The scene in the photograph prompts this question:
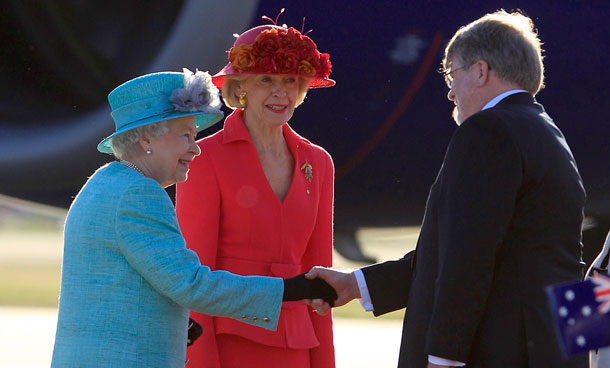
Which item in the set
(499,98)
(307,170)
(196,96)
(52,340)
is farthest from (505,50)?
(52,340)

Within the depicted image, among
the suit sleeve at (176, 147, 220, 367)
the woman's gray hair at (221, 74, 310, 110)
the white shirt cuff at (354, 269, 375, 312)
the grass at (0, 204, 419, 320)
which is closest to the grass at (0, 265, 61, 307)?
the grass at (0, 204, 419, 320)

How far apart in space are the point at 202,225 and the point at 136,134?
0.45 m

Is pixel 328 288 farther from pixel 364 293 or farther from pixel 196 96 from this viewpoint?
pixel 196 96

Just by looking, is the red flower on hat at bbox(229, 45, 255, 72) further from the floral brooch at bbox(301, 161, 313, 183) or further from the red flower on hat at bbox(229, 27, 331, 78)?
the floral brooch at bbox(301, 161, 313, 183)

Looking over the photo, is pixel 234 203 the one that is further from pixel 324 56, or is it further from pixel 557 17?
pixel 557 17

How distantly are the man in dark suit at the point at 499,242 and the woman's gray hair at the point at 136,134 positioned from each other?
0.56 metres

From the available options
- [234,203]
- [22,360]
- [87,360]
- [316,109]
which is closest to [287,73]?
[234,203]

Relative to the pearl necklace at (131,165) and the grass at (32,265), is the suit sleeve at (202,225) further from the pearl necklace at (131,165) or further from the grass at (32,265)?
the grass at (32,265)

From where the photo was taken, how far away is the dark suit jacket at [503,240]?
1716 millimetres

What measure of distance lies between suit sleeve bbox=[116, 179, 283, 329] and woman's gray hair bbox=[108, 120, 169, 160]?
4.5 inches

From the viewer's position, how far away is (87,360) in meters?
1.71

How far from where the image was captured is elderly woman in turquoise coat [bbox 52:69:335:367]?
1.72m

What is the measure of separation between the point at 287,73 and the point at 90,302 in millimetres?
936

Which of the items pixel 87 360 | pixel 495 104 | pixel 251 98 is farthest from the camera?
pixel 251 98
